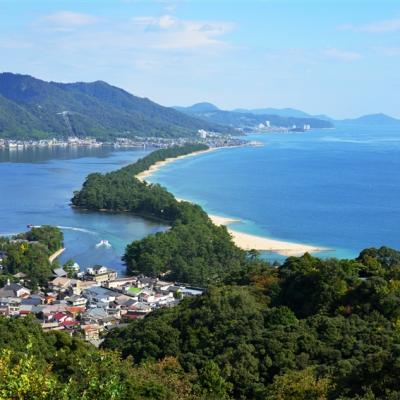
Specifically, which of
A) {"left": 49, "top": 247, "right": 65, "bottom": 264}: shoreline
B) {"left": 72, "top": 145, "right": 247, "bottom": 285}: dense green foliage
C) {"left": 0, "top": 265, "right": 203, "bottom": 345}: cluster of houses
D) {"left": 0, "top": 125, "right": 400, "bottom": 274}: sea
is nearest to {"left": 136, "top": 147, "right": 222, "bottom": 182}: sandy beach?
{"left": 0, "top": 125, "right": 400, "bottom": 274}: sea

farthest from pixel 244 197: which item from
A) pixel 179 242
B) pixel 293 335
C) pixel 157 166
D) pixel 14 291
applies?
pixel 293 335

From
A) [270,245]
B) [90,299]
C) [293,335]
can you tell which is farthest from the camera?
[270,245]

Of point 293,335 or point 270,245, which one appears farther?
point 270,245

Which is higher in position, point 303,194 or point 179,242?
point 303,194

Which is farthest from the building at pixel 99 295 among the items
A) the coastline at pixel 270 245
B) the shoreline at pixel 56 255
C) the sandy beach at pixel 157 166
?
the sandy beach at pixel 157 166

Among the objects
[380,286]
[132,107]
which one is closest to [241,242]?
[380,286]

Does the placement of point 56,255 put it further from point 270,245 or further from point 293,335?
point 293,335
